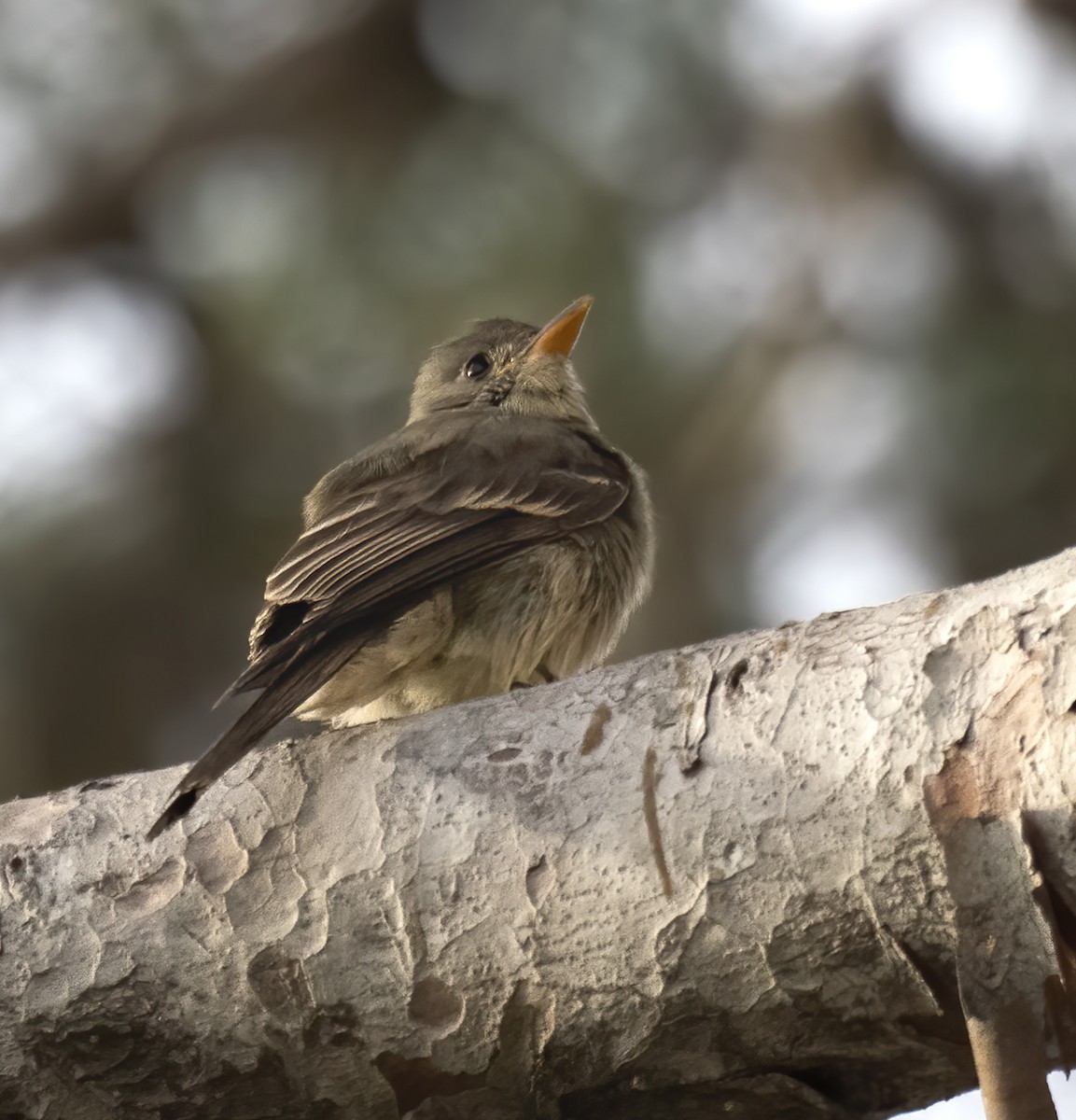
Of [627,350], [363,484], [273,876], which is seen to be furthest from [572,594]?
[627,350]

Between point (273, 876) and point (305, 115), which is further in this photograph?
point (305, 115)

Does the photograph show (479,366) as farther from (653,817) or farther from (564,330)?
(653,817)

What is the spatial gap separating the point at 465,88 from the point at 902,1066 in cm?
451

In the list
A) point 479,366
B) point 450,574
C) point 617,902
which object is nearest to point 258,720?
point 617,902

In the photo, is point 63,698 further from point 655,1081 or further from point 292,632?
point 655,1081

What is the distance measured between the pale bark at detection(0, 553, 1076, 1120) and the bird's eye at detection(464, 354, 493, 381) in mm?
2659

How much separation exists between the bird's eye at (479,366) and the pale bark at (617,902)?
8.72 feet

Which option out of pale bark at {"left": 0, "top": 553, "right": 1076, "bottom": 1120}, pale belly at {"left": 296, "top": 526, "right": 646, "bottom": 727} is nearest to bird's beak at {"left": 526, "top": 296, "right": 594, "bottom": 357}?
pale belly at {"left": 296, "top": 526, "right": 646, "bottom": 727}

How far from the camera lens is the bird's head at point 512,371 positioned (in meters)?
5.21

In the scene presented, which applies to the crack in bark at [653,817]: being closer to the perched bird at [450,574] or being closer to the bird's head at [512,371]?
the perched bird at [450,574]

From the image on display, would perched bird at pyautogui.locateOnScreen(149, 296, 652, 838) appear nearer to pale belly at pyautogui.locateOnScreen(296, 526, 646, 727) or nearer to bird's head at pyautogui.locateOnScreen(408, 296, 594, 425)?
pale belly at pyautogui.locateOnScreen(296, 526, 646, 727)

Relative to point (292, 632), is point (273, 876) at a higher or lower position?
lower

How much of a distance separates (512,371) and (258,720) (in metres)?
2.59

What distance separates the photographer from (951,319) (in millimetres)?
5699
